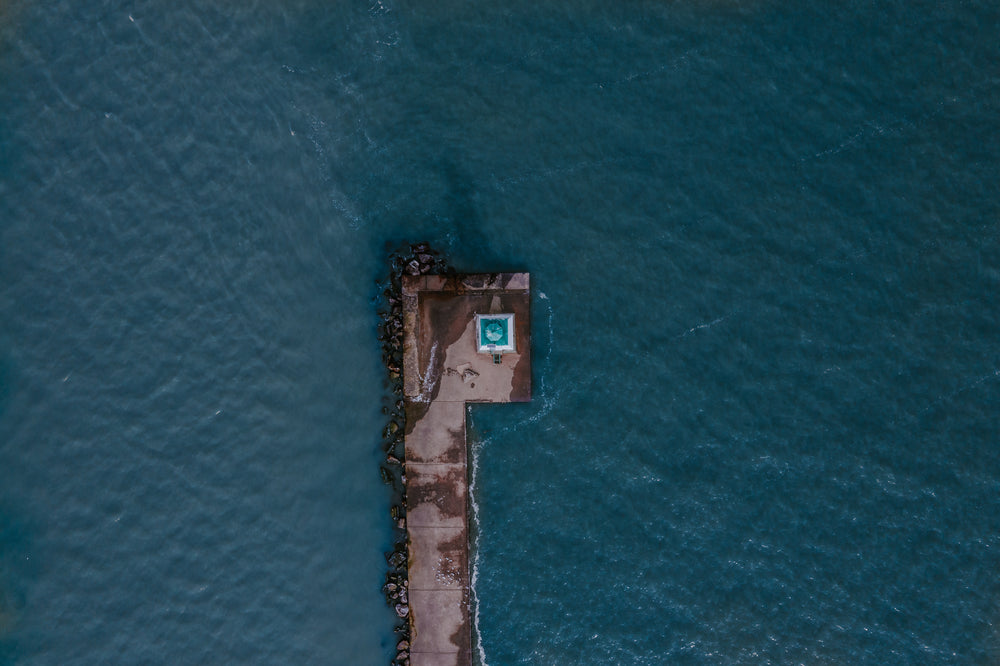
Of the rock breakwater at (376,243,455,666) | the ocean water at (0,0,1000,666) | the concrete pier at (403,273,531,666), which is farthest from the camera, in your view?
the rock breakwater at (376,243,455,666)

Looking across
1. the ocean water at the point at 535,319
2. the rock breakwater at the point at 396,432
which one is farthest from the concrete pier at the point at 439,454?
the ocean water at the point at 535,319

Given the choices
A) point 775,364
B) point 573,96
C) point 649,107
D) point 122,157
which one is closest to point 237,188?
point 122,157

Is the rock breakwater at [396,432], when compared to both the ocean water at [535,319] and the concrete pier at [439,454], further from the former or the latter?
the ocean water at [535,319]

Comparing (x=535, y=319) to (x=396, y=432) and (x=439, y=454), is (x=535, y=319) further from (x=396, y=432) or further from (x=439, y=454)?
(x=396, y=432)

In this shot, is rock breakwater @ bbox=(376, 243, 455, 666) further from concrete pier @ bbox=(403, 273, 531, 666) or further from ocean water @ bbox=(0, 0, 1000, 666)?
ocean water @ bbox=(0, 0, 1000, 666)

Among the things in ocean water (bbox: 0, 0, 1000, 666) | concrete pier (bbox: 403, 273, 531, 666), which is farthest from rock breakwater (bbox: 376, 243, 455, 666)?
ocean water (bbox: 0, 0, 1000, 666)

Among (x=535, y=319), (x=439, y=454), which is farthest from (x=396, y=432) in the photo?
(x=535, y=319)
